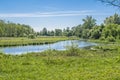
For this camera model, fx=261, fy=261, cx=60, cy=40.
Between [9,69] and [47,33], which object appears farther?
[47,33]

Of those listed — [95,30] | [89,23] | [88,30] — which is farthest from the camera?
[89,23]

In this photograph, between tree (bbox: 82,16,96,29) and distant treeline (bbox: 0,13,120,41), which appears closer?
distant treeline (bbox: 0,13,120,41)

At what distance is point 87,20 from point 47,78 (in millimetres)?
138347

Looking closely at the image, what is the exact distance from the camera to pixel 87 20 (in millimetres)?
151250

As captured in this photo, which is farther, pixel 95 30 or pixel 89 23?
pixel 89 23

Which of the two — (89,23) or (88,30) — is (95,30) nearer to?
(88,30)

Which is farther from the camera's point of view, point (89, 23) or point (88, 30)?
point (89, 23)

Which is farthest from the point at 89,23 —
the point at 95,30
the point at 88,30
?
the point at 95,30

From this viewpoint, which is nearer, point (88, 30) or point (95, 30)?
point (95, 30)

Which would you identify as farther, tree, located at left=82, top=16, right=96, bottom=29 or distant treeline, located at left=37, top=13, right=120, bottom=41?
tree, located at left=82, top=16, right=96, bottom=29

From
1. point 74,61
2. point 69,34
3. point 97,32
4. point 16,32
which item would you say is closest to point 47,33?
point 69,34

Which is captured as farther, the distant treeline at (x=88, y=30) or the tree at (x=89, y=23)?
the tree at (x=89, y=23)

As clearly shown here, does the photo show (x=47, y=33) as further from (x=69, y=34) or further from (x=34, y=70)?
(x=34, y=70)

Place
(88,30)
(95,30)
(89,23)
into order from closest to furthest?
(95,30)
(88,30)
(89,23)
